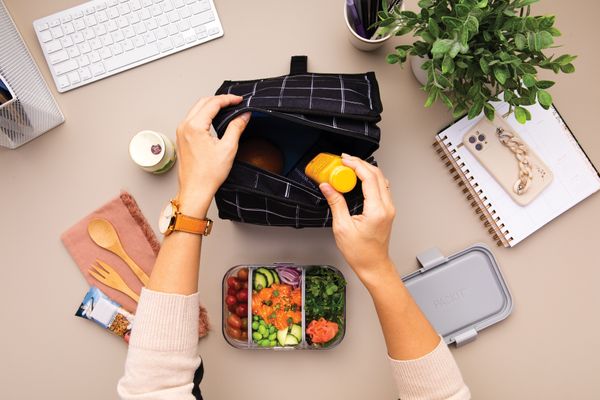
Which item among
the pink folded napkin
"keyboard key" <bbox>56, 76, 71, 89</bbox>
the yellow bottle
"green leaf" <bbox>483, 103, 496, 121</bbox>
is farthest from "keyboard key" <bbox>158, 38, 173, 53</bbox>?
"green leaf" <bbox>483, 103, 496, 121</bbox>

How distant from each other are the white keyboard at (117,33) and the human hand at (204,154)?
0.26m

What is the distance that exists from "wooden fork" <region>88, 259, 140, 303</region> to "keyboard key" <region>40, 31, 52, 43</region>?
477mm

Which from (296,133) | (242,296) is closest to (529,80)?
(296,133)

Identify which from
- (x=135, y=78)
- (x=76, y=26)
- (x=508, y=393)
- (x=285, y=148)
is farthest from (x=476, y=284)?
(x=76, y=26)

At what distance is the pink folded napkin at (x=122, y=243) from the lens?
91cm

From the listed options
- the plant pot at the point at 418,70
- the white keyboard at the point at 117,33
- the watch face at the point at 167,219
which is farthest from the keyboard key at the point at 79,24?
the plant pot at the point at 418,70

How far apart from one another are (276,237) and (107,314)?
385 mm

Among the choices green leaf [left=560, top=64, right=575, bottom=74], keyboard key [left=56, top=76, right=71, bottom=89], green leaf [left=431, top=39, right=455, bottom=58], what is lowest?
green leaf [left=560, top=64, right=575, bottom=74]

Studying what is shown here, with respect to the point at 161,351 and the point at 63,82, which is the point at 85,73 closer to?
the point at 63,82

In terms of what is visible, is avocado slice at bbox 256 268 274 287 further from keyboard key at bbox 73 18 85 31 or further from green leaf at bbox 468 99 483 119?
keyboard key at bbox 73 18 85 31

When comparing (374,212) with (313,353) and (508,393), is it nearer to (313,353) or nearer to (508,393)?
(313,353)

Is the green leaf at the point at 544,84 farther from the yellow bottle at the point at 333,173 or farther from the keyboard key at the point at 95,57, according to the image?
the keyboard key at the point at 95,57

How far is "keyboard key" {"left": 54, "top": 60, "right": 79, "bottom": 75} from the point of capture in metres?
0.90

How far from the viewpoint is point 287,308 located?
2.81 ft
